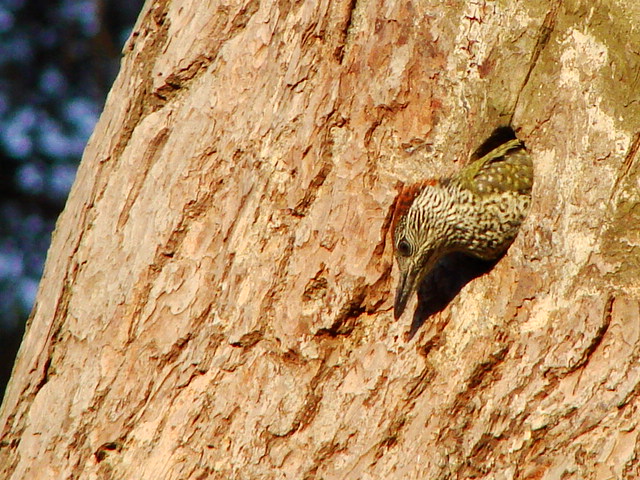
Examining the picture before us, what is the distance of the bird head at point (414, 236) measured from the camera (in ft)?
12.6

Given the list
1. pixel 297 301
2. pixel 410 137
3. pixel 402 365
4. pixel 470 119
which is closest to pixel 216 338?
pixel 297 301

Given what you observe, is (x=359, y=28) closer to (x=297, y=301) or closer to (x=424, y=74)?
(x=424, y=74)

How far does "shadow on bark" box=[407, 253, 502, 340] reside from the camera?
3.81 meters

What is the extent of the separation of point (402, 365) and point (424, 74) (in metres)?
1.25

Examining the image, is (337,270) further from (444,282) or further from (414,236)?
(444,282)

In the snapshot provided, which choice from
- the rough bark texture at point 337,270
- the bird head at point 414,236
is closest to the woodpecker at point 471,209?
the bird head at point 414,236

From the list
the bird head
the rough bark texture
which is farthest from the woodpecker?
the rough bark texture

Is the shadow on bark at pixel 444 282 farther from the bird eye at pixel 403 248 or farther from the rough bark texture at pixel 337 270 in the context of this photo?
the bird eye at pixel 403 248

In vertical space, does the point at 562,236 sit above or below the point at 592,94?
below

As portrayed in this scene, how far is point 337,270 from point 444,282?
56 centimetres

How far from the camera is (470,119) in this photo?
393 centimetres

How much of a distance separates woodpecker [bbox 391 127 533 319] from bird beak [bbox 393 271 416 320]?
2 centimetres

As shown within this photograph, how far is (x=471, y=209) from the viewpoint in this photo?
4402 mm

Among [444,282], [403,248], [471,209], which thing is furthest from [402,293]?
[471,209]
